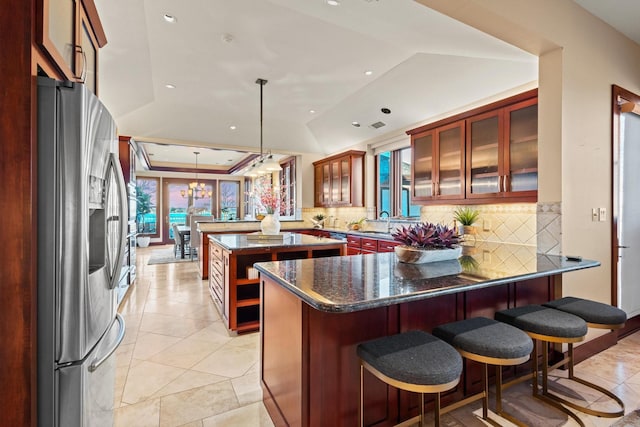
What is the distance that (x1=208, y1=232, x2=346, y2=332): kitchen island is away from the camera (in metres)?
3.00

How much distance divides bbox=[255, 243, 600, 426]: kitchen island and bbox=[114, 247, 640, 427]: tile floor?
0.85 feet

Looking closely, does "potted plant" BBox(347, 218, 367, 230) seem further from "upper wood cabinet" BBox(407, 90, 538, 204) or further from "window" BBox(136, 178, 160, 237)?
"window" BBox(136, 178, 160, 237)

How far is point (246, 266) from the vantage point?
10.6ft

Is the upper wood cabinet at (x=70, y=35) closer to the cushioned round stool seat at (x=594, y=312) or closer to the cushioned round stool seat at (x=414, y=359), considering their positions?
the cushioned round stool seat at (x=414, y=359)

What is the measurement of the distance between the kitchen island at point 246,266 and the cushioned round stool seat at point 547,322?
181 centimetres

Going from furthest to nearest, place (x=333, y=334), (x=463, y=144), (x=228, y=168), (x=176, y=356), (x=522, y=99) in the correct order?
(x=228, y=168) → (x=463, y=144) → (x=522, y=99) → (x=176, y=356) → (x=333, y=334)

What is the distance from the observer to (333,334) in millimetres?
1456

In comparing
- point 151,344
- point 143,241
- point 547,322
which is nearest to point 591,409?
point 547,322

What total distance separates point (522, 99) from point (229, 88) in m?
3.63

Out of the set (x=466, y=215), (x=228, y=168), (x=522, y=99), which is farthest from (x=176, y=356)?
(x=228, y=168)

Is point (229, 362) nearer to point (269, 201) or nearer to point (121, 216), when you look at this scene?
point (121, 216)

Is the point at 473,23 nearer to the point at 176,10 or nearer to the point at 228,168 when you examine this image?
the point at 176,10

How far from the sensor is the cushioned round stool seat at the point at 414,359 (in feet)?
3.80

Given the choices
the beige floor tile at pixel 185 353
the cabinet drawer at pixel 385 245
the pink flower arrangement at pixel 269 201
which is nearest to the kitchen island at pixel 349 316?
the beige floor tile at pixel 185 353
